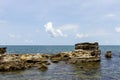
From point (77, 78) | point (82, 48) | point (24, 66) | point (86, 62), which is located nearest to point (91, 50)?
point (82, 48)

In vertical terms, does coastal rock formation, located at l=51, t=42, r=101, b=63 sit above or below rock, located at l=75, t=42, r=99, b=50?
below

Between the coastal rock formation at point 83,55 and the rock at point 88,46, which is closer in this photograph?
the coastal rock formation at point 83,55

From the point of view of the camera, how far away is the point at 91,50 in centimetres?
9744

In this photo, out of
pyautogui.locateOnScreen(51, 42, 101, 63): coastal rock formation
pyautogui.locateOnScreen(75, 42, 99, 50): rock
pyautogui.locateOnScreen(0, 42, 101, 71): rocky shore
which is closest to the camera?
pyautogui.locateOnScreen(0, 42, 101, 71): rocky shore

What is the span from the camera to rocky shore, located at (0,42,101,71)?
6594 cm

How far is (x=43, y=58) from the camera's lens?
271 feet

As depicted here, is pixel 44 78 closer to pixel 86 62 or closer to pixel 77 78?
pixel 77 78

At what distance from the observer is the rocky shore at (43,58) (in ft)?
216

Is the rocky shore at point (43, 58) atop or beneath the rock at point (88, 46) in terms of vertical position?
beneath

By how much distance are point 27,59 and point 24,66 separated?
1101 cm

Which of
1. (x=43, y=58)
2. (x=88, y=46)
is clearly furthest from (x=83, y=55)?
(x=43, y=58)

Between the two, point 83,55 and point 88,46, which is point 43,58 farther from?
point 88,46

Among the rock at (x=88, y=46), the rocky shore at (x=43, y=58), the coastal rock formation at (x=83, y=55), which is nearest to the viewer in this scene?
the rocky shore at (x=43, y=58)

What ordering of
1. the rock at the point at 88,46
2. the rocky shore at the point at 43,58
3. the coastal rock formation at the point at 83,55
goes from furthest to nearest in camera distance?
the rock at the point at 88,46
the coastal rock formation at the point at 83,55
the rocky shore at the point at 43,58
